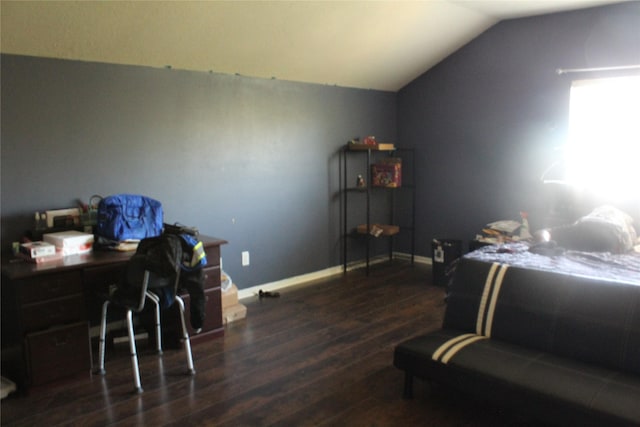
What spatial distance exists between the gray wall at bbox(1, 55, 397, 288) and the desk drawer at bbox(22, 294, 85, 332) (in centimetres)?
66

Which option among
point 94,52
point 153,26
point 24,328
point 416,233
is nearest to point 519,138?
point 416,233

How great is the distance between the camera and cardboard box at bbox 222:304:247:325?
12.4 feet

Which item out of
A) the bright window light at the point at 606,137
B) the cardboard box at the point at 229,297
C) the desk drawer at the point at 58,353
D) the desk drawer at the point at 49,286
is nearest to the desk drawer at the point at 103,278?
the desk drawer at the point at 49,286

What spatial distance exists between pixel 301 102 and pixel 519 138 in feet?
6.82

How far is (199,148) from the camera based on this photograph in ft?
13.2

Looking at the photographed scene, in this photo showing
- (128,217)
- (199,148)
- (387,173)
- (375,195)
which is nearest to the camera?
(128,217)

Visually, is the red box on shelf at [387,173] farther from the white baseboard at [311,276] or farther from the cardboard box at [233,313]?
the cardboard box at [233,313]

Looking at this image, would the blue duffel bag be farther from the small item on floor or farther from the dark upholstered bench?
the dark upholstered bench

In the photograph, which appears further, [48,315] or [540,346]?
[48,315]

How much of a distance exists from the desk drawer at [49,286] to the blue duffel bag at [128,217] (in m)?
0.42

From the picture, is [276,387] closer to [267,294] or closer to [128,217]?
[128,217]

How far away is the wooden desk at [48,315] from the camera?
2.72 meters

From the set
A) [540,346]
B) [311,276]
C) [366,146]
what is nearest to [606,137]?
[366,146]

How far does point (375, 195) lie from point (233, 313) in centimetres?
233
